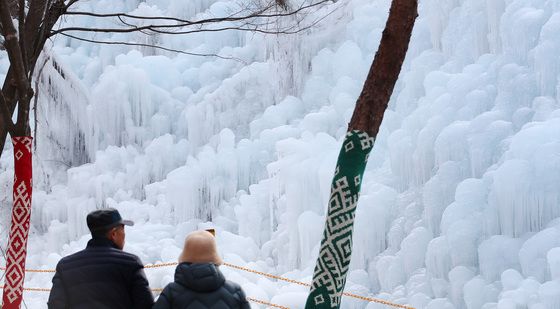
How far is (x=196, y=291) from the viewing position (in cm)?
379

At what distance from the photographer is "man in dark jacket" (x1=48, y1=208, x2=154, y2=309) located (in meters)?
4.07

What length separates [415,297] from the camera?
10109mm

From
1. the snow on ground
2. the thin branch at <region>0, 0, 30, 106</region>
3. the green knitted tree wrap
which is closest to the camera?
the green knitted tree wrap

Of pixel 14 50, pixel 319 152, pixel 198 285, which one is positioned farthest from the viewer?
pixel 319 152

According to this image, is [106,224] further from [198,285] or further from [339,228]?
[339,228]

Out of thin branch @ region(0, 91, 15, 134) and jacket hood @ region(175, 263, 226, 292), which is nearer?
jacket hood @ region(175, 263, 226, 292)

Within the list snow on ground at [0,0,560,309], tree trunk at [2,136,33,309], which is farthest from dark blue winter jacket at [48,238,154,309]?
snow on ground at [0,0,560,309]

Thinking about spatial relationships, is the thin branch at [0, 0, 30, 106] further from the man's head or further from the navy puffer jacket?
the navy puffer jacket

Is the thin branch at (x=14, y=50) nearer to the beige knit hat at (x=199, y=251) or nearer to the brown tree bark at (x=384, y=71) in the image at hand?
the brown tree bark at (x=384, y=71)

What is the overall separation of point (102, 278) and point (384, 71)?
1619 millimetres

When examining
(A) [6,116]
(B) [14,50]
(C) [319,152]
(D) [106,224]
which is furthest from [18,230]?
(C) [319,152]

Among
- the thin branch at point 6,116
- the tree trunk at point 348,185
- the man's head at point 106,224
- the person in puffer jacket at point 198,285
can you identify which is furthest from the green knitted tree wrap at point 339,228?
the thin branch at point 6,116

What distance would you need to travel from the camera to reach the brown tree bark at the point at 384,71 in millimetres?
4629

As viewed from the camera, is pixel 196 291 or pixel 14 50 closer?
pixel 196 291
